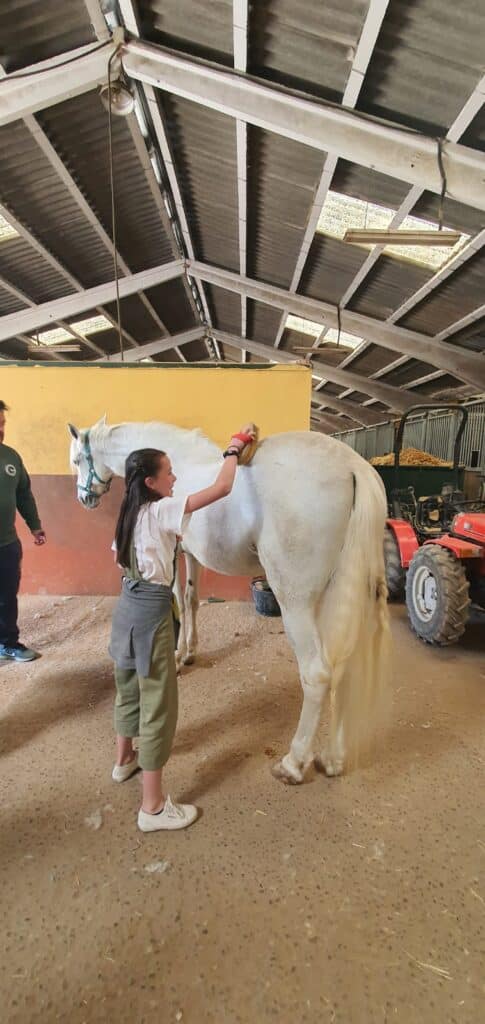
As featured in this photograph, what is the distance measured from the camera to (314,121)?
3.43 metres

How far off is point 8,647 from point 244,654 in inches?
63.2

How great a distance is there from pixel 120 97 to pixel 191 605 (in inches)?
156

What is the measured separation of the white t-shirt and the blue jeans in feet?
5.90

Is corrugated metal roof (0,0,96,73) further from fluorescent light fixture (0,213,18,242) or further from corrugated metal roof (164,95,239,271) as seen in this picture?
fluorescent light fixture (0,213,18,242)

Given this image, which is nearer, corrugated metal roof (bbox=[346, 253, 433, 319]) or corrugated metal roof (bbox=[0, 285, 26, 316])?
corrugated metal roof (bbox=[346, 253, 433, 319])

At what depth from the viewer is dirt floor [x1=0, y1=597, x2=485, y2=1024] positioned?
3.73ft

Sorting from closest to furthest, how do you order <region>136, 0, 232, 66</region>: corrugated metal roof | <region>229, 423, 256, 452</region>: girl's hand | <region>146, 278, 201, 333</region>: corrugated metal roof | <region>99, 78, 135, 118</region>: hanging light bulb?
<region>229, 423, 256, 452</region>: girl's hand < <region>136, 0, 232, 66</region>: corrugated metal roof < <region>99, 78, 135, 118</region>: hanging light bulb < <region>146, 278, 201, 333</region>: corrugated metal roof

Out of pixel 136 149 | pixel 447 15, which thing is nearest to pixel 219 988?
pixel 447 15

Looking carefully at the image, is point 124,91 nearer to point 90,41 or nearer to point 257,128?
point 90,41

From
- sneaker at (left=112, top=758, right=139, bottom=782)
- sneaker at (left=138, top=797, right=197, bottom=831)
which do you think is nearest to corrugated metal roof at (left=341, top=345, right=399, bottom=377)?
sneaker at (left=112, top=758, right=139, bottom=782)

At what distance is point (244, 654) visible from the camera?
3160 mm

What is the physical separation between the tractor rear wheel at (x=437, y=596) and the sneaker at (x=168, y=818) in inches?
85.2

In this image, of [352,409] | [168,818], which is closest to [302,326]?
[352,409]

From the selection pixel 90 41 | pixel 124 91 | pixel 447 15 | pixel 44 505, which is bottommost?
pixel 44 505
